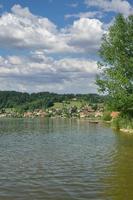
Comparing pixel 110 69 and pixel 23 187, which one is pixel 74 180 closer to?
pixel 23 187

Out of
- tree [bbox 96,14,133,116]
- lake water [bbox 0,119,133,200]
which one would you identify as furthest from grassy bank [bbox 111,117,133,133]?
lake water [bbox 0,119,133,200]

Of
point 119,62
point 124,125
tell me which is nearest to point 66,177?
point 119,62

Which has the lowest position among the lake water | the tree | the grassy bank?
the lake water

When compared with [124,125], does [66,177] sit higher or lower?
lower

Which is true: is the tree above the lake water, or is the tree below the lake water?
above

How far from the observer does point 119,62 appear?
6500 centimetres

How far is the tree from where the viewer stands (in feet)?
208

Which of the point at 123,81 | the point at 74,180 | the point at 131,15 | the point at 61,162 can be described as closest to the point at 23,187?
the point at 74,180

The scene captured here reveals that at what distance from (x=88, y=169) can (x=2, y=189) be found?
9145 millimetres

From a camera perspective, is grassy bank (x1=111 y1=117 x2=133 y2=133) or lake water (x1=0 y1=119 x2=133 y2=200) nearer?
lake water (x1=0 y1=119 x2=133 y2=200)

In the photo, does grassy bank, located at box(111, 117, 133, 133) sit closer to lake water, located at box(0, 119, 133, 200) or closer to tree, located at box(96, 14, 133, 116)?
tree, located at box(96, 14, 133, 116)

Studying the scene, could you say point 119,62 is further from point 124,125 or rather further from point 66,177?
point 66,177

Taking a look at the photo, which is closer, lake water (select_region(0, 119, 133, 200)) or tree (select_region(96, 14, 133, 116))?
lake water (select_region(0, 119, 133, 200))

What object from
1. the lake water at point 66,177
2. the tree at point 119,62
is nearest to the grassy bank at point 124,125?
the tree at point 119,62
